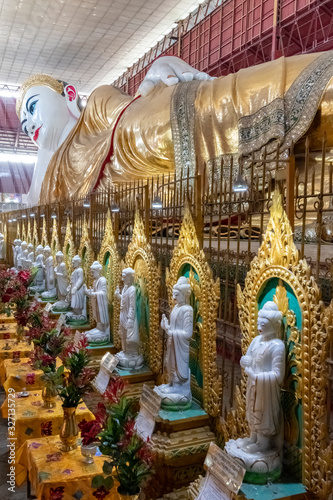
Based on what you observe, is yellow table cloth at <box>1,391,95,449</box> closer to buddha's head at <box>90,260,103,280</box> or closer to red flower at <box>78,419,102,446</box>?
red flower at <box>78,419,102,446</box>

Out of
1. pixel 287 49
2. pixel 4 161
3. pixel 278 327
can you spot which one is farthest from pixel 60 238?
pixel 4 161

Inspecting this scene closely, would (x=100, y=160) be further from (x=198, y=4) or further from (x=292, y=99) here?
(x=198, y=4)

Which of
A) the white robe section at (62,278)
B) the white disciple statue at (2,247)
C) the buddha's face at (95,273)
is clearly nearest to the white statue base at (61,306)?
the white robe section at (62,278)

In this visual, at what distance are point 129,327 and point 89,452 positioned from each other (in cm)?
125

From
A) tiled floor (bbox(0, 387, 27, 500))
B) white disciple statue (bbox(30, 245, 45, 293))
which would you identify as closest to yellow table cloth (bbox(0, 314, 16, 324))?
white disciple statue (bbox(30, 245, 45, 293))

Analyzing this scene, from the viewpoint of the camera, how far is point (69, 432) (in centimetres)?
251

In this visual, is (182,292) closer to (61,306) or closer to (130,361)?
(130,361)

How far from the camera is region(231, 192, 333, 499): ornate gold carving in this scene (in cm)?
191

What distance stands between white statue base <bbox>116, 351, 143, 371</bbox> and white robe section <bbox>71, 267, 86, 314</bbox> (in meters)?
1.49

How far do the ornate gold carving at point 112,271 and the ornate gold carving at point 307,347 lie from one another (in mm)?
2177

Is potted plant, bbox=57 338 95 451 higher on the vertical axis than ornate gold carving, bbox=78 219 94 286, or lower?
lower

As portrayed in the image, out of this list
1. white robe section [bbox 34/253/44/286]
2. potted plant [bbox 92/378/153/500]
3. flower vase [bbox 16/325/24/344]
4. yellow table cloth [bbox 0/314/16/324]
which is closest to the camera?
potted plant [bbox 92/378/153/500]

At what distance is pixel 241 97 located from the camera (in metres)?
5.53

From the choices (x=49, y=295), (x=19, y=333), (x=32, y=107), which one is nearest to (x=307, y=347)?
(x=19, y=333)
